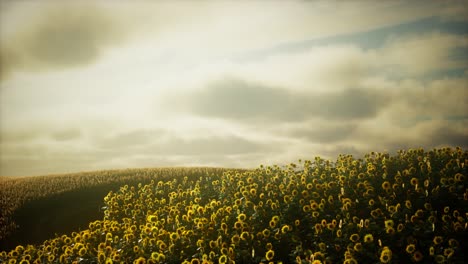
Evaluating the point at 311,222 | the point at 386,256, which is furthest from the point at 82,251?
the point at 386,256

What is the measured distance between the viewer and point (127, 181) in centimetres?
2302

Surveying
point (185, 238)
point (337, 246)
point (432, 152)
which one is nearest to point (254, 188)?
point (185, 238)

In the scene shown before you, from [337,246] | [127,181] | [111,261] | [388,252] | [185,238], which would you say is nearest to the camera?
[388,252]

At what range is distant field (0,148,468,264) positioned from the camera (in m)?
7.91

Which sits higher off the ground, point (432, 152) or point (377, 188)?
point (432, 152)

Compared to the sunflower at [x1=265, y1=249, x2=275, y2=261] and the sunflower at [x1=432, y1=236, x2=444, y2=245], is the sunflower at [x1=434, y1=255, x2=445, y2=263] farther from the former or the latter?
the sunflower at [x1=265, y1=249, x2=275, y2=261]

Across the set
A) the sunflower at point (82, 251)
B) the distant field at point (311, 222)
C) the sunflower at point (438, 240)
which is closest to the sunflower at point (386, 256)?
the distant field at point (311, 222)

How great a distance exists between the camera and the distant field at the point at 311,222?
791 cm

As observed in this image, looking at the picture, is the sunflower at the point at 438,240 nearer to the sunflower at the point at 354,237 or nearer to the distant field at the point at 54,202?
the sunflower at the point at 354,237

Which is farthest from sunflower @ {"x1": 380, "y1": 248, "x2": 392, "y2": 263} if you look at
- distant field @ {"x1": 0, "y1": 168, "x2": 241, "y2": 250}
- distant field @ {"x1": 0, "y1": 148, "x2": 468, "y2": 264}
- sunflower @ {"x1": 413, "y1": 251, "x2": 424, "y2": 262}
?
distant field @ {"x1": 0, "y1": 168, "x2": 241, "y2": 250}

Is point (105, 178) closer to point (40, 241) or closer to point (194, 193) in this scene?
point (40, 241)

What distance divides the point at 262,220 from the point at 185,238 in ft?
6.84

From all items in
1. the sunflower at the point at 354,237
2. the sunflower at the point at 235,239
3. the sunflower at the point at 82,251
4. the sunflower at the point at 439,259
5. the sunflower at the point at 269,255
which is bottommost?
the sunflower at the point at 82,251

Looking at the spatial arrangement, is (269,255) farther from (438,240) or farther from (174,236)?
(438,240)
